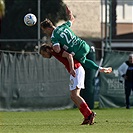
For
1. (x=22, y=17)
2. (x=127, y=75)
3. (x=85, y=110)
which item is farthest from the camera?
(x=22, y=17)

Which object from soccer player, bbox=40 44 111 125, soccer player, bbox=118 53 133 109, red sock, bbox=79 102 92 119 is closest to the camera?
soccer player, bbox=40 44 111 125

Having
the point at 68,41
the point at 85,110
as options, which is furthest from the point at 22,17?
the point at 85,110

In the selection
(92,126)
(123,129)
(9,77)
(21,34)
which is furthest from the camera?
(21,34)

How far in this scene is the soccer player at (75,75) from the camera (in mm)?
13227

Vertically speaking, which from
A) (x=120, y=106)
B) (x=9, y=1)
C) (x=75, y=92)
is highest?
(x=9, y=1)

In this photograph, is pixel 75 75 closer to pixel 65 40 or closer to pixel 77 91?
pixel 77 91

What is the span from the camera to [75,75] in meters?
13.4

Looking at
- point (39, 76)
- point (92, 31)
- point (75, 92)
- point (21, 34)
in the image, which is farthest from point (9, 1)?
point (75, 92)

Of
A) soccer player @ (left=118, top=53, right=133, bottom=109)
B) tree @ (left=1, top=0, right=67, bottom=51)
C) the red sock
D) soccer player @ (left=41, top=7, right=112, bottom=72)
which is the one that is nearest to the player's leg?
the red sock

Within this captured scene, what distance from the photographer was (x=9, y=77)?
2220cm

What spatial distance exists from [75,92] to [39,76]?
30.8 feet

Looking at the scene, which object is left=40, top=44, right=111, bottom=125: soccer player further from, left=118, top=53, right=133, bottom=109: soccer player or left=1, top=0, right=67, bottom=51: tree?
left=1, top=0, right=67, bottom=51: tree

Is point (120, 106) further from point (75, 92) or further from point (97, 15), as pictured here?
point (97, 15)

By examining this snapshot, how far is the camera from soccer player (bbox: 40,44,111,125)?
13.2 m
